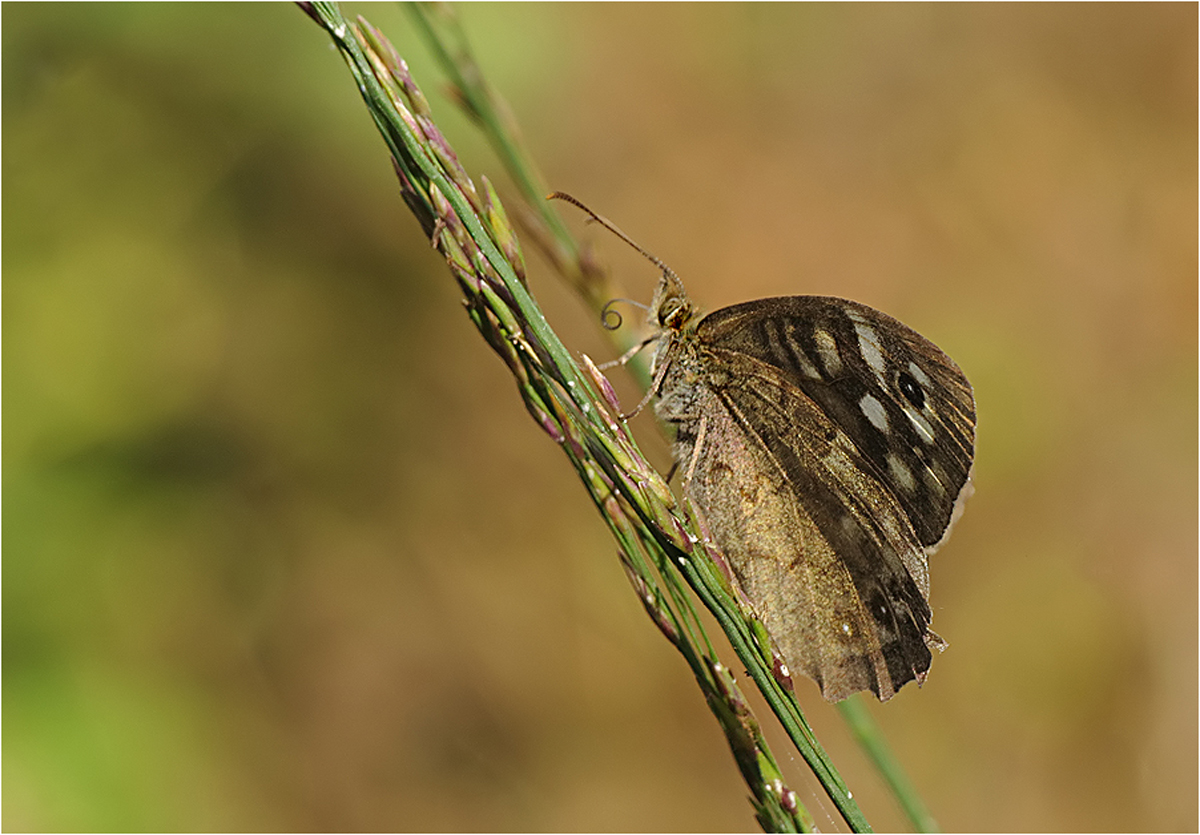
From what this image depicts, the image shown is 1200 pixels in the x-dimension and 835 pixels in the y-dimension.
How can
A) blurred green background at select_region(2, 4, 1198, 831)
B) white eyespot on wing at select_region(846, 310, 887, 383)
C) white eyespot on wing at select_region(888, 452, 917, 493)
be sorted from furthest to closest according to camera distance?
1. blurred green background at select_region(2, 4, 1198, 831)
2. white eyespot on wing at select_region(888, 452, 917, 493)
3. white eyespot on wing at select_region(846, 310, 887, 383)

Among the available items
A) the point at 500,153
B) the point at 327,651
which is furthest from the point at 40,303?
the point at 500,153

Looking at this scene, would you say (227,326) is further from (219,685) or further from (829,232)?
(829,232)

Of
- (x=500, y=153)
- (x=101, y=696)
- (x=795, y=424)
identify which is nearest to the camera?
(x=500, y=153)

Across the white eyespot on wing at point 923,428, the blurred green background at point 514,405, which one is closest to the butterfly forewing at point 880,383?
the white eyespot on wing at point 923,428

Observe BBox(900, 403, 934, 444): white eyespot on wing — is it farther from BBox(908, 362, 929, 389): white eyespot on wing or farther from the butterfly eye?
the butterfly eye

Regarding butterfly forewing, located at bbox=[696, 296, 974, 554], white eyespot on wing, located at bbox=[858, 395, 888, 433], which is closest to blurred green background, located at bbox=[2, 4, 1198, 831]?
butterfly forewing, located at bbox=[696, 296, 974, 554]

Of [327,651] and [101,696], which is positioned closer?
[101,696]

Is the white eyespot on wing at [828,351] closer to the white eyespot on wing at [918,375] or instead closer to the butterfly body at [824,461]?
the butterfly body at [824,461]
